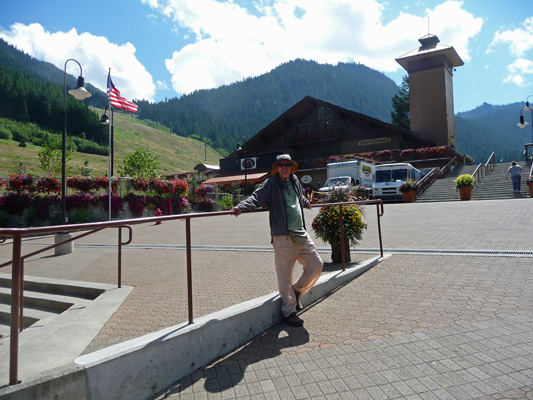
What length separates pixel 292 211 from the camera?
3.92m

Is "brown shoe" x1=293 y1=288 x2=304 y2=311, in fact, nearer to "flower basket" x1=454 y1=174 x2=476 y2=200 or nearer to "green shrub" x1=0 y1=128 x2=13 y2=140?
"flower basket" x1=454 y1=174 x2=476 y2=200

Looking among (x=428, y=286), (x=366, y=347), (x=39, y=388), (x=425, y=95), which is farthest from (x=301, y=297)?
(x=425, y=95)

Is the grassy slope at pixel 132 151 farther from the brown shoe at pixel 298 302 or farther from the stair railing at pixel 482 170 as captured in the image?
the brown shoe at pixel 298 302

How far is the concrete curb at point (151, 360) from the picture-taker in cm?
237

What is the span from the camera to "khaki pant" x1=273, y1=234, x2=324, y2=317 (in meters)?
3.92

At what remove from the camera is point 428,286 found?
4883 millimetres

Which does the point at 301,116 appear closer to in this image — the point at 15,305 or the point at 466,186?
the point at 466,186

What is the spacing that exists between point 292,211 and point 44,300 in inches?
176

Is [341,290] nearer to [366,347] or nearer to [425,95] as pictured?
[366,347]

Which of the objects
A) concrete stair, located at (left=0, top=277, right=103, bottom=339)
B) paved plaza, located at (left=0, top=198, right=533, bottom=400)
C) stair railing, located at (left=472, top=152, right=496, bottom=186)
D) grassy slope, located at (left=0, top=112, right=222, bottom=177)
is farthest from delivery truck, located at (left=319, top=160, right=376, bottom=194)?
grassy slope, located at (left=0, top=112, right=222, bottom=177)

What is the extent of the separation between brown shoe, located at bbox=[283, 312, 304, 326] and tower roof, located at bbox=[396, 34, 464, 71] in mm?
40793

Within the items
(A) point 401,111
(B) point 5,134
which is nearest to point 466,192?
(A) point 401,111

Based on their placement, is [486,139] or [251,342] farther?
[486,139]

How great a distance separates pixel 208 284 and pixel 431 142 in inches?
1382
